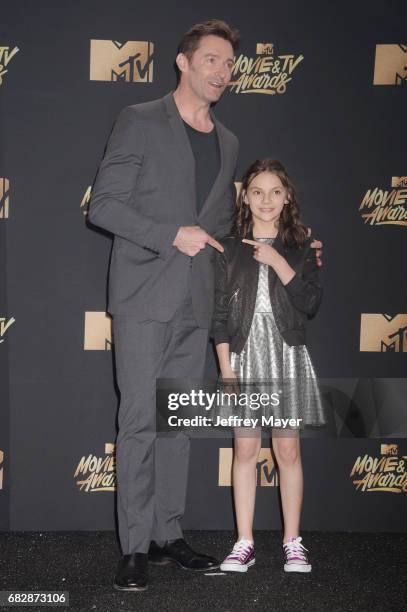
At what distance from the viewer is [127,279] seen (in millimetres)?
2643

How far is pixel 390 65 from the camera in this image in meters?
3.13

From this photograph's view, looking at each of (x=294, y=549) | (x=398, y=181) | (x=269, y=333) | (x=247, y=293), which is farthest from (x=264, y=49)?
(x=294, y=549)

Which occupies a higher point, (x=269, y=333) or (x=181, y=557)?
(x=269, y=333)

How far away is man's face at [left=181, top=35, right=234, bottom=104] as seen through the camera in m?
2.65

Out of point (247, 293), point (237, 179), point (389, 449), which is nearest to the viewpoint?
point (247, 293)

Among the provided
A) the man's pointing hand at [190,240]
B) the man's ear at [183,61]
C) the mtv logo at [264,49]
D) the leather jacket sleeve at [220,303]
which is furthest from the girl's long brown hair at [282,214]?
the mtv logo at [264,49]

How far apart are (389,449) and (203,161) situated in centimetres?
155

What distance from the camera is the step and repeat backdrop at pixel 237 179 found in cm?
306

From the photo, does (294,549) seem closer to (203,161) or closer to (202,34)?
(203,161)

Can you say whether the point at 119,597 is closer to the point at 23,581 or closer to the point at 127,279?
the point at 23,581

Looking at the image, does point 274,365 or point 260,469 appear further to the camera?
point 260,469

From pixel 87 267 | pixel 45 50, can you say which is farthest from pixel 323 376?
pixel 45 50

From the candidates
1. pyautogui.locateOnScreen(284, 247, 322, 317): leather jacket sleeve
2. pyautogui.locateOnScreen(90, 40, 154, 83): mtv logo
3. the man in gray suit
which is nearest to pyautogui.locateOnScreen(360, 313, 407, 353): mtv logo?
pyautogui.locateOnScreen(284, 247, 322, 317): leather jacket sleeve

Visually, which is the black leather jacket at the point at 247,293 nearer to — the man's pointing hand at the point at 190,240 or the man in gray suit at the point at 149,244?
the man in gray suit at the point at 149,244
